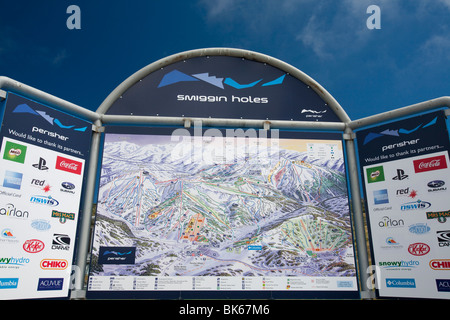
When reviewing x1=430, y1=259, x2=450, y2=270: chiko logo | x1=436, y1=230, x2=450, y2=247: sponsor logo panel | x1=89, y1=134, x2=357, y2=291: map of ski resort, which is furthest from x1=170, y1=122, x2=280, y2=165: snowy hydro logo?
x1=430, y1=259, x2=450, y2=270: chiko logo

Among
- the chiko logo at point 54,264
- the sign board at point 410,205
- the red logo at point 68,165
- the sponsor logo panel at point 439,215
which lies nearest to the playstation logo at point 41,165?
the red logo at point 68,165

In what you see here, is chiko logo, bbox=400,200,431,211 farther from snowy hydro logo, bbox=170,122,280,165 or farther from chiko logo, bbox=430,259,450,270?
snowy hydro logo, bbox=170,122,280,165

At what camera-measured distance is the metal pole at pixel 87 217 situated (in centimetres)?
582

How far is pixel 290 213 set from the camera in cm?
647

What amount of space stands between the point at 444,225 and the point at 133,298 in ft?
17.3

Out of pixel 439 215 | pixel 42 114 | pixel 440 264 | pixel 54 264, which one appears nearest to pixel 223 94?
pixel 42 114

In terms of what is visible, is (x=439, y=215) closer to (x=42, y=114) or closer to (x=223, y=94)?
(x=223, y=94)

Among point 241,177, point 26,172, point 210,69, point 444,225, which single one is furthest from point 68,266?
point 444,225

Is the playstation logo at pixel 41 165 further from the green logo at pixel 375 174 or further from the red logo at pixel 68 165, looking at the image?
the green logo at pixel 375 174

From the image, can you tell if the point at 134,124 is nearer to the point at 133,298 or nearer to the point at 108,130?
the point at 108,130

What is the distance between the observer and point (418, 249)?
19.2 feet

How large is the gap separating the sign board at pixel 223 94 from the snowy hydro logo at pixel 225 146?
36 centimetres

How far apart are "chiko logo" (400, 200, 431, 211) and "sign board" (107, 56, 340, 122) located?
6.86ft

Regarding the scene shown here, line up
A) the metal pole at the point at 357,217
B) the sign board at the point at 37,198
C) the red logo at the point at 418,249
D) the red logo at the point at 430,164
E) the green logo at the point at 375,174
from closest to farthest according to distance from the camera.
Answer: the sign board at the point at 37,198 < the red logo at the point at 418,249 < the red logo at the point at 430,164 < the metal pole at the point at 357,217 < the green logo at the point at 375,174
